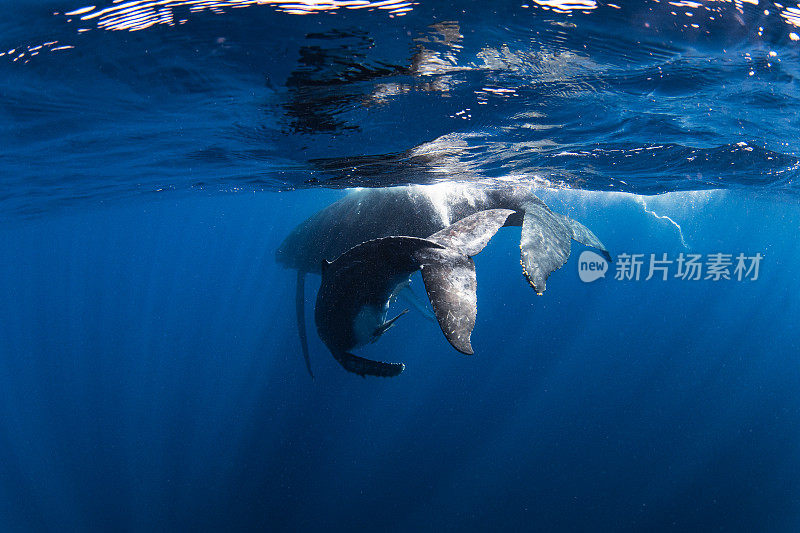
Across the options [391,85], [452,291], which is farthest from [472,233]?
[391,85]

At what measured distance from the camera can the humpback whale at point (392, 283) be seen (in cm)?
440

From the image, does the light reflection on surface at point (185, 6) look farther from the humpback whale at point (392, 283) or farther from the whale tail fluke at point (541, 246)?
the whale tail fluke at point (541, 246)

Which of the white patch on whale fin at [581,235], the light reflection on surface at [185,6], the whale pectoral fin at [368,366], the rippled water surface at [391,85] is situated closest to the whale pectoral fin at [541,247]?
the white patch on whale fin at [581,235]

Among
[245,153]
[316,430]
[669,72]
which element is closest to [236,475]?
[316,430]

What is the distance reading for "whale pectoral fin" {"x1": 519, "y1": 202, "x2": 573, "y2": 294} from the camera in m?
5.14

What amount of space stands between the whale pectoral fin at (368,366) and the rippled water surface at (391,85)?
4.50 metres

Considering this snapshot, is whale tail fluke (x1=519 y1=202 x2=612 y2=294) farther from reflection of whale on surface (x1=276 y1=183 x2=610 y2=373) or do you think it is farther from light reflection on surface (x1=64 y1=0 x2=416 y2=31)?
light reflection on surface (x1=64 y1=0 x2=416 y2=31)

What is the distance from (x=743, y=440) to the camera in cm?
2328

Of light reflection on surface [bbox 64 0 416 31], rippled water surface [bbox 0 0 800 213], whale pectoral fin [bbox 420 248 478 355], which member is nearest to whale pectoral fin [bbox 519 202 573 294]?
whale pectoral fin [bbox 420 248 478 355]

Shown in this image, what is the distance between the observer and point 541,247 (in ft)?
19.0

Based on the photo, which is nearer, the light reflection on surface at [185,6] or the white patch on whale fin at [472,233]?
the white patch on whale fin at [472,233]

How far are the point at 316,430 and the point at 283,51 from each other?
17.3m

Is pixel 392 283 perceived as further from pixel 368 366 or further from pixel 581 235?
pixel 581 235

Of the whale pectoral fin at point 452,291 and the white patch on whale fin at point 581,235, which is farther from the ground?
the whale pectoral fin at point 452,291
